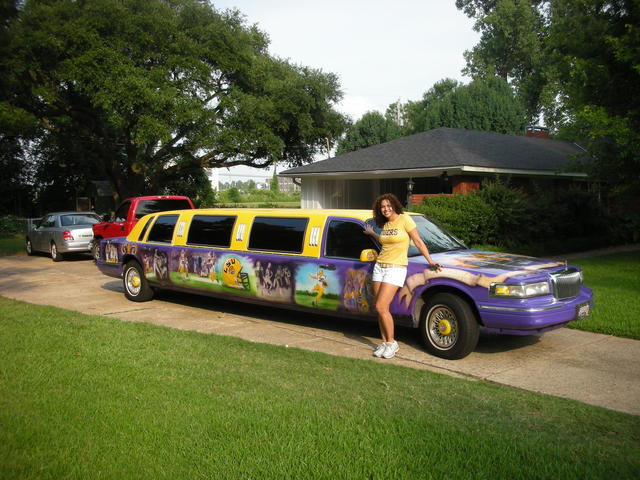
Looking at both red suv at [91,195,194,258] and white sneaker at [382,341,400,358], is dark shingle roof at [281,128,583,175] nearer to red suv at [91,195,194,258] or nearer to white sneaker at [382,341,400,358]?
red suv at [91,195,194,258]

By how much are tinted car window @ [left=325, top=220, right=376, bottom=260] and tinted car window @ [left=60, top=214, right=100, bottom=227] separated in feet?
43.5

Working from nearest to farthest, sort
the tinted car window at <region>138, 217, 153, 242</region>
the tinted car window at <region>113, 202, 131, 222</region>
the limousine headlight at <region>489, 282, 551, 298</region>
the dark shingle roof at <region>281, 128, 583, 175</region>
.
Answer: the limousine headlight at <region>489, 282, 551, 298</region>, the tinted car window at <region>138, 217, 153, 242</region>, the tinted car window at <region>113, 202, 131, 222</region>, the dark shingle roof at <region>281, 128, 583, 175</region>

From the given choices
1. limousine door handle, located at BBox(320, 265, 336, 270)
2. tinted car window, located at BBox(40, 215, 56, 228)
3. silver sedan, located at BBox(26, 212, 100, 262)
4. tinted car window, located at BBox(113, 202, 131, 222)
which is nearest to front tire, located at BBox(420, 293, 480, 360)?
limousine door handle, located at BBox(320, 265, 336, 270)

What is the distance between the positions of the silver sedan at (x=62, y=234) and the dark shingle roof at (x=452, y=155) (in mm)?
10153

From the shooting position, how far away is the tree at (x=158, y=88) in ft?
81.9

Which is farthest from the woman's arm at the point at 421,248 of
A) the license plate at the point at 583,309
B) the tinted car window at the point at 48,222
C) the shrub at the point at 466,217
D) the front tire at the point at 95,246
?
the tinted car window at the point at 48,222

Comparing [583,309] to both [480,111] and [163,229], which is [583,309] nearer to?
[163,229]

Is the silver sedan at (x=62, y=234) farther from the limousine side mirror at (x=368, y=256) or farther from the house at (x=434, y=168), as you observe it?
the limousine side mirror at (x=368, y=256)

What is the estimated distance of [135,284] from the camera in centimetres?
1032

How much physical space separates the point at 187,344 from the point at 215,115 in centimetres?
2285

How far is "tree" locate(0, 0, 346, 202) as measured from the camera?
81.9 ft

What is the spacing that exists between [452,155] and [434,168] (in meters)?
1.08

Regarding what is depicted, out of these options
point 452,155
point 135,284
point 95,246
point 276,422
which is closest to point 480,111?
point 452,155

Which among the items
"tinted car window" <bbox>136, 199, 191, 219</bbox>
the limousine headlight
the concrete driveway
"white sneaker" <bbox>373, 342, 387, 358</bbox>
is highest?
"tinted car window" <bbox>136, 199, 191, 219</bbox>
